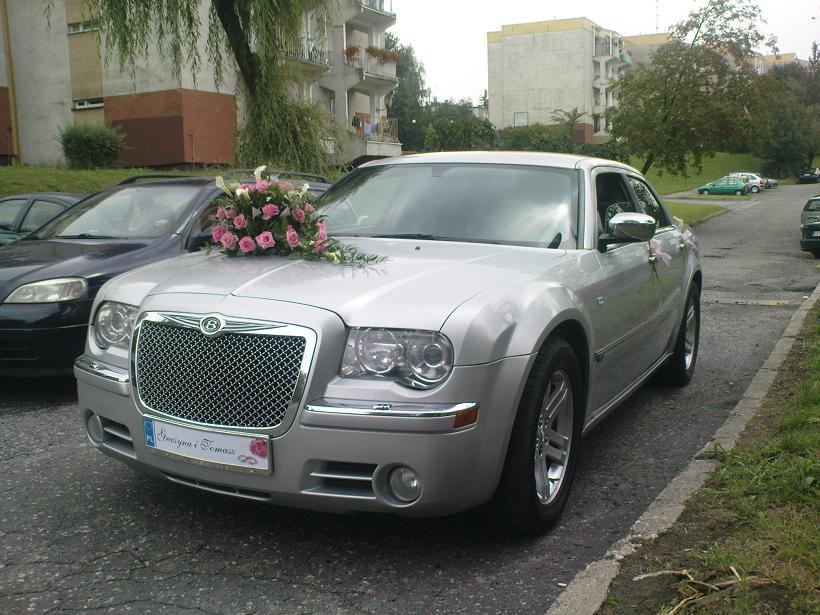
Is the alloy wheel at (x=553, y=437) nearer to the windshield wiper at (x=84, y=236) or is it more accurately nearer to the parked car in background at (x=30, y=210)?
the windshield wiper at (x=84, y=236)

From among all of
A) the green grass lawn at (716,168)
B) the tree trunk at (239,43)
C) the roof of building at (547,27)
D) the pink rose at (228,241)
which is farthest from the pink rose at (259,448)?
the roof of building at (547,27)

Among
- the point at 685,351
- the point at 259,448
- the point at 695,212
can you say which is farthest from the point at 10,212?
the point at 695,212

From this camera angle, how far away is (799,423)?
4684 millimetres

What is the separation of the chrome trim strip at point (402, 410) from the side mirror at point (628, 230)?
177 cm

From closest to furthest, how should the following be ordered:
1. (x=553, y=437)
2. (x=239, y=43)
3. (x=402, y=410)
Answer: (x=402, y=410) < (x=553, y=437) < (x=239, y=43)

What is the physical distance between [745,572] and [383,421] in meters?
1.37

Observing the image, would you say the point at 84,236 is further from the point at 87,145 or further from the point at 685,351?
the point at 87,145

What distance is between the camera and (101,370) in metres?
3.69

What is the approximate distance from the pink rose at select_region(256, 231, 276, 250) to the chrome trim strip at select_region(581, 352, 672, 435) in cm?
170

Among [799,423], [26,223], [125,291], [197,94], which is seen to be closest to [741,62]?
[197,94]

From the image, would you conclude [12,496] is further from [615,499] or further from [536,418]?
[615,499]

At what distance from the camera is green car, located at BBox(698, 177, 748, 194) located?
54.6 metres

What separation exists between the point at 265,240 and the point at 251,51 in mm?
13850

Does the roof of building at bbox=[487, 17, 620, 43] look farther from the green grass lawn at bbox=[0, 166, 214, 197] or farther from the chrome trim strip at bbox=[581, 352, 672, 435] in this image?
the chrome trim strip at bbox=[581, 352, 672, 435]
